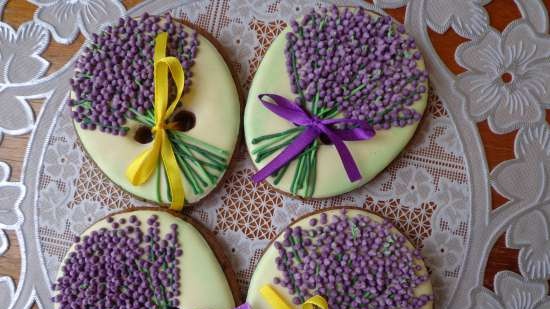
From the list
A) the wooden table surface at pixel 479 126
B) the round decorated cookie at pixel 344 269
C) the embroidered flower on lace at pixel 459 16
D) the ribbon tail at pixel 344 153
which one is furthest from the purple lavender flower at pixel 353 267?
the embroidered flower on lace at pixel 459 16

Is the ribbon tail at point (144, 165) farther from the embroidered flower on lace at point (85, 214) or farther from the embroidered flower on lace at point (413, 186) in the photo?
the embroidered flower on lace at point (413, 186)

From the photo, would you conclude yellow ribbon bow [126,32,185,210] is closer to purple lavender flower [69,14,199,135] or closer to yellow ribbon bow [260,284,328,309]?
purple lavender flower [69,14,199,135]

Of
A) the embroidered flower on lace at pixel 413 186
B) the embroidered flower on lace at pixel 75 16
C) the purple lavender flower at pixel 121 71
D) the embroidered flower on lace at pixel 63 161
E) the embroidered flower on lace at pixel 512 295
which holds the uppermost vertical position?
the embroidered flower on lace at pixel 75 16

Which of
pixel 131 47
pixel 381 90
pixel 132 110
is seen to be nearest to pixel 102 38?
pixel 131 47

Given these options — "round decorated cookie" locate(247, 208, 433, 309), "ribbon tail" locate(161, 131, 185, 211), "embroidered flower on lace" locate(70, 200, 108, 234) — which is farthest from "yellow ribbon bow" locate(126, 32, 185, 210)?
"round decorated cookie" locate(247, 208, 433, 309)

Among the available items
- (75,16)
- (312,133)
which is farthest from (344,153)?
(75,16)

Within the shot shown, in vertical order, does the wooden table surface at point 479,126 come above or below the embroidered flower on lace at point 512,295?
above
